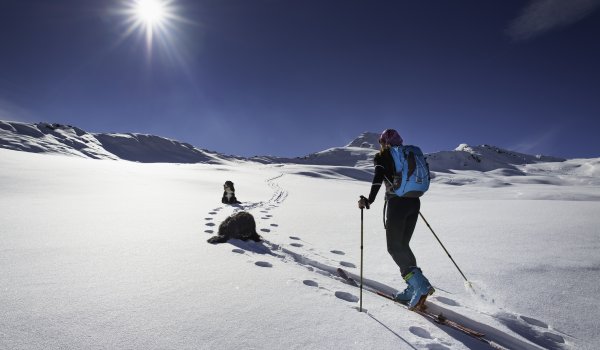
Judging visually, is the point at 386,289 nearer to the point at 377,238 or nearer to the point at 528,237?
the point at 377,238

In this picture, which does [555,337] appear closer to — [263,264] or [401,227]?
[401,227]

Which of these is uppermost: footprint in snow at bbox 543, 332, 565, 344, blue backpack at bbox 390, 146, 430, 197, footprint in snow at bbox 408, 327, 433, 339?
blue backpack at bbox 390, 146, 430, 197

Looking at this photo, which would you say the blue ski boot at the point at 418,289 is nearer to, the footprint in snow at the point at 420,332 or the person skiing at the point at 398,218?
the person skiing at the point at 398,218

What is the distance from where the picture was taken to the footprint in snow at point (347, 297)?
14.3 ft

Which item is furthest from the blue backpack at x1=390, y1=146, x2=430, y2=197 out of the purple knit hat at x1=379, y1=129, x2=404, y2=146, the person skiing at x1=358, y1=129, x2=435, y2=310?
the purple knit hat at x1=379, y1=129, x2=404, y2=146

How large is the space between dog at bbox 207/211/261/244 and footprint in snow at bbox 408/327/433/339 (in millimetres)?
4343

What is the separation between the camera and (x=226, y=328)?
317 centimetres

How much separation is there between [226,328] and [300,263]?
3067 millimetres

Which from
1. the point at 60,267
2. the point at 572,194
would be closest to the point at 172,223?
the point at 60,267

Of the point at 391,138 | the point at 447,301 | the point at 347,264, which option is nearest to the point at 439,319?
the point at 447,301

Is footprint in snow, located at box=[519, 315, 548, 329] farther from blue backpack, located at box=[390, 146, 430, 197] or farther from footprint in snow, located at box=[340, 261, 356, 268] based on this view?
footprint in snow, located at box=[340, 261, 356, 268]

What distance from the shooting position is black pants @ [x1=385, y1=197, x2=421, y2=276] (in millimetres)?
4586

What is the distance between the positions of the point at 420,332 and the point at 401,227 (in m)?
1.46

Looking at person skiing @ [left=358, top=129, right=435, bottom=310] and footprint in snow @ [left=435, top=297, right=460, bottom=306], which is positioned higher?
person skiing @ [left=358, top=129, right=435, bottom=310]
